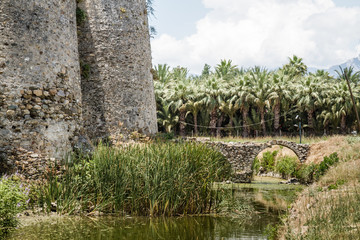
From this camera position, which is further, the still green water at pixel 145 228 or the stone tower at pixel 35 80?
the stone tower at pixel 35 80

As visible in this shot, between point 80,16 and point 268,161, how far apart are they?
22689 millimetres

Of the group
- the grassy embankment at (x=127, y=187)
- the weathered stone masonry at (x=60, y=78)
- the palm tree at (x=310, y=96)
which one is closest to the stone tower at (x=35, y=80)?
the weathered stone masonry at (x=60, y=78)

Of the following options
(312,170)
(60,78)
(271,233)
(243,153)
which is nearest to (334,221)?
(271,233)

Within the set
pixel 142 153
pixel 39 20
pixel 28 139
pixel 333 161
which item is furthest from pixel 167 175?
pixel 333 161

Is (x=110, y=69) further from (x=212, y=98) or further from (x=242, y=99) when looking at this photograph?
(x=242, y=99)

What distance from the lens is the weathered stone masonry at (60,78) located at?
12.2m

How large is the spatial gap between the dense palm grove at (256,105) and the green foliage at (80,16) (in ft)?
73.5

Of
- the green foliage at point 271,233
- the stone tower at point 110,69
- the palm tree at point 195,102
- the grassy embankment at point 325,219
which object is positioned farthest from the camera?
the palm tree at point 195,102

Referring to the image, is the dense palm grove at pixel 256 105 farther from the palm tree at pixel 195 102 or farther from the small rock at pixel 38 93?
the small rock at pixel 38 93

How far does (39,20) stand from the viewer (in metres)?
13.0

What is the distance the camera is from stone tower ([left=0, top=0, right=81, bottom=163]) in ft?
39.9

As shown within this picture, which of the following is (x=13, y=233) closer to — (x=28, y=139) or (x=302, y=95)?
(x=28, y=139)

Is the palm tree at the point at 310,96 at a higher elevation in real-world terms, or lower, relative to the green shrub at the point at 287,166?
higher

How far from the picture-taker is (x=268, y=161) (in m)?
35.2
